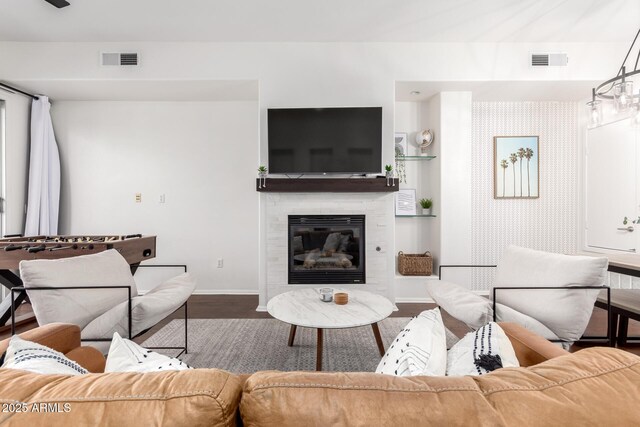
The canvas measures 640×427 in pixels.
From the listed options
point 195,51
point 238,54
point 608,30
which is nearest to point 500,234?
point 608,30

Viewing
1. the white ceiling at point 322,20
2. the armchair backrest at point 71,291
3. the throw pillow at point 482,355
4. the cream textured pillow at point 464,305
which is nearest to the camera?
the throw pillow at point 482,355

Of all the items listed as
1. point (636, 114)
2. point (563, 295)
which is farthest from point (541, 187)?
point (563, 295)

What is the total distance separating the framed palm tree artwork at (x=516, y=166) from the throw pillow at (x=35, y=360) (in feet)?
14.1

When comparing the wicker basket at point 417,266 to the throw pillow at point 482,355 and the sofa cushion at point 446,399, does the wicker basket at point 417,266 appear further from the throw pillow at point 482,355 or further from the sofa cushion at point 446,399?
the sofa cushion at point 446,399

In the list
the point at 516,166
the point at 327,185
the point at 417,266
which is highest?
the point at 516,166

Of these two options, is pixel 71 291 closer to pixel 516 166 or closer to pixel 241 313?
pixel 241 313

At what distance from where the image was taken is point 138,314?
1.77 m

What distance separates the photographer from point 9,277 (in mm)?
2701

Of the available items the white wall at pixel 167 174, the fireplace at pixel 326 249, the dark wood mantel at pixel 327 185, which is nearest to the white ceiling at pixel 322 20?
the white wall at pixel 167 174

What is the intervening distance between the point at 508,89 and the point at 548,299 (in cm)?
272

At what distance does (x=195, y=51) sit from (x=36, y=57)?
1.70 m

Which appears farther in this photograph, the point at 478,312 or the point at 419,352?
the point at 478,312

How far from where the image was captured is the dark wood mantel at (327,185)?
328 centimetres

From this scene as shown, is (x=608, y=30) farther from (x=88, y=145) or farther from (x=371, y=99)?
(x=88, y=145)
